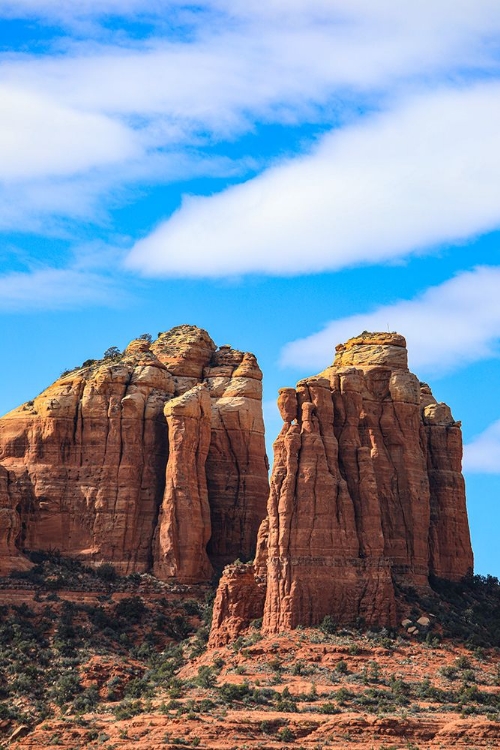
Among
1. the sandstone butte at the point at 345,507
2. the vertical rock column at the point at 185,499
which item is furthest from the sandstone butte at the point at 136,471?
the sandstone butte at the point at 345,507

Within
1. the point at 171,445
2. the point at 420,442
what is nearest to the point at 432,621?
the point at 420,442

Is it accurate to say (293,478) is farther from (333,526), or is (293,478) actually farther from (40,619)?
(40,619)

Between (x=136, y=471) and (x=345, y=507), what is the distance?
21.5 meters

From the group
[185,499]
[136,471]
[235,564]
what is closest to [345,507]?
[235,564]

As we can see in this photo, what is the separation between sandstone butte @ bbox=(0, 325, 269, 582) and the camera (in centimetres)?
13800

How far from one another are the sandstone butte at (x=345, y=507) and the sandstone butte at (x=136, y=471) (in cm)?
1214

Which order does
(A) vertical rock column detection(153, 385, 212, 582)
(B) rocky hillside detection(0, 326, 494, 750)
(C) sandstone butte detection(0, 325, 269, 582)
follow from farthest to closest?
(C) sandstone butte detection(0, 325, 269, 582), (A) vertical rock column detection(153, 385, 212, 582), (B) rocky hillside detection(0, 326, 494, 750)

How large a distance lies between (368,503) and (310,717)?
63.1 feet

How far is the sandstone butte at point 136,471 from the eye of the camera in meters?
138

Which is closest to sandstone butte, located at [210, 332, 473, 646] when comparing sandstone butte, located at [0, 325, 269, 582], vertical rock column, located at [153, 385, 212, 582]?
vertical rock column, located at [153, 385, 212, 582]

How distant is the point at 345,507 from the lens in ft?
405

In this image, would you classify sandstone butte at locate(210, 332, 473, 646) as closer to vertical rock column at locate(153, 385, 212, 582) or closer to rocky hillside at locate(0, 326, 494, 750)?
rocky hillside at locate(0, 326, 494, 750)

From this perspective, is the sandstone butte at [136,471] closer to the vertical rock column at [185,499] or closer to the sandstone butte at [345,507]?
the vertical rock column at [185,499]

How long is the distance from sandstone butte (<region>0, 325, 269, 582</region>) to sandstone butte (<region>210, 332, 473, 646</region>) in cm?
1214
